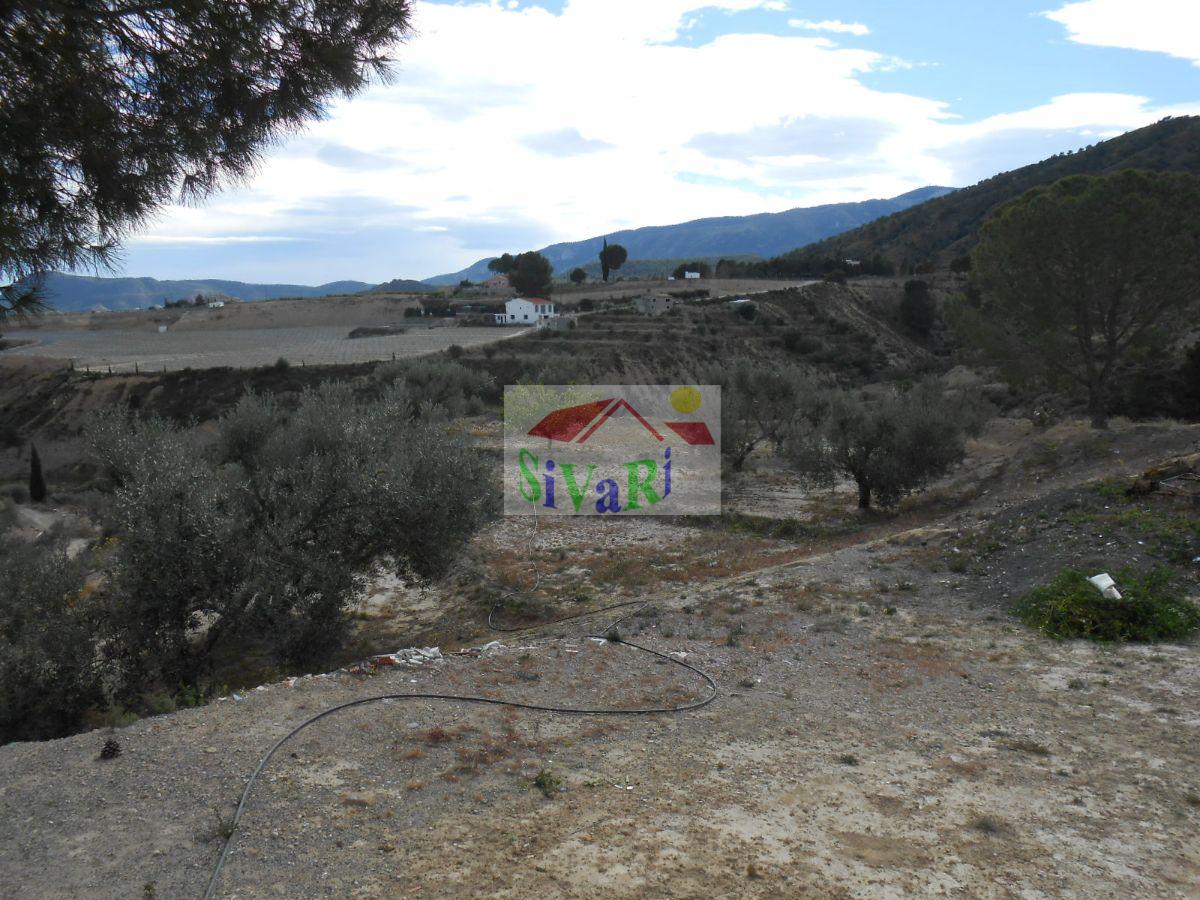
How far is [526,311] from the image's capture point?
5734cm

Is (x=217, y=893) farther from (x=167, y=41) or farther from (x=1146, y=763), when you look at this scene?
(x=1146, y=763)

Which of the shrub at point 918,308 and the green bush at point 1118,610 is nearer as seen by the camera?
the green bush at point 1118,610

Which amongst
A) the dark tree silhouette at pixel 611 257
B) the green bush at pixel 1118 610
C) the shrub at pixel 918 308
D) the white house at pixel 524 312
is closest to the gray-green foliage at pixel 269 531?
the green bush at pixel 1118 610

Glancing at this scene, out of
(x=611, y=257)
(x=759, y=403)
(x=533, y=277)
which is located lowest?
(x=759, y=403)

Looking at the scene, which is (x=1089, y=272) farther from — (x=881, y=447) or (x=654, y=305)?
(x=654, y=305)

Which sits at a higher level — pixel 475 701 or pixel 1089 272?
pixel 1089 272

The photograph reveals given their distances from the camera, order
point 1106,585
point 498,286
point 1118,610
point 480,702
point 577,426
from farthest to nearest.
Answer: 1. point 498,286
2. point 577,426
3. point 1106,585
4. point 1118,610
5. point 480,702

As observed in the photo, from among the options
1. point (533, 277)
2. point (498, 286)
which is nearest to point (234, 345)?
point (533, 277)

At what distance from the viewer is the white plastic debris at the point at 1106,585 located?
768 centimetres

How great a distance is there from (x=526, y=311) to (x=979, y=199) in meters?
47.0

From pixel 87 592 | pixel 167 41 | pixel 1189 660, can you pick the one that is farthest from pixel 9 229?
pixel 1189 660

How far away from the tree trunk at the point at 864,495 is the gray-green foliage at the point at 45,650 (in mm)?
12987

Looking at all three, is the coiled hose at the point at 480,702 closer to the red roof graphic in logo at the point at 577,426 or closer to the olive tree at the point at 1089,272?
the red roof graphic in logo at the point at 577,426

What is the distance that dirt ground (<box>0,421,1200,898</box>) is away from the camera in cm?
384
